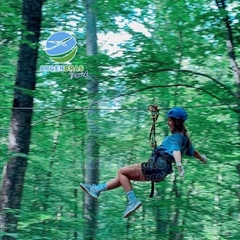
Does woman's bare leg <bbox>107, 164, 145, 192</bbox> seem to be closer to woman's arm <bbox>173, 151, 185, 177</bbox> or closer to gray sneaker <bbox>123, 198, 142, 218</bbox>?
gray sneaker <bbox>123, 198, 142, 218</bbox>

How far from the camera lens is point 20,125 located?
4211mm

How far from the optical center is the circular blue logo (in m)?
6.36

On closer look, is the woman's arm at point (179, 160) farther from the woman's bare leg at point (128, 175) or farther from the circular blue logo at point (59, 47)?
the circular blue logo at point (59, 47)

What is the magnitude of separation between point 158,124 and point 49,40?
2.24 meters

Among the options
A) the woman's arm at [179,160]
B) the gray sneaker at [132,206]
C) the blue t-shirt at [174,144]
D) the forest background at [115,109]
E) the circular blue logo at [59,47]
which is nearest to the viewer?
the woman's arm at [179,160]

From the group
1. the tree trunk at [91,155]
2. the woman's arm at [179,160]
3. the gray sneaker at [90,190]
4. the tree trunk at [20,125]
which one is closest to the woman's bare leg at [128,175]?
the gray sneaker at [90,190]

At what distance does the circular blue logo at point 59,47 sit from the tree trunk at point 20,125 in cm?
185

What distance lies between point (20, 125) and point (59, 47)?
258 centimetres

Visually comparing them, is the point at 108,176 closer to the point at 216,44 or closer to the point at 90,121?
the point at 90,121

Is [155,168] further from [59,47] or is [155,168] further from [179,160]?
[59,47]

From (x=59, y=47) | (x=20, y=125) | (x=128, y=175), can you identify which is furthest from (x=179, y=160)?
(x=59, y=47)

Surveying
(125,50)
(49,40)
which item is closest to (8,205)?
(125,50)

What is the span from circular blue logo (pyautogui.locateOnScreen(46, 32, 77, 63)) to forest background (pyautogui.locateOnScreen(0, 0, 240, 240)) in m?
0.15

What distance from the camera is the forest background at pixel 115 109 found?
438cm
